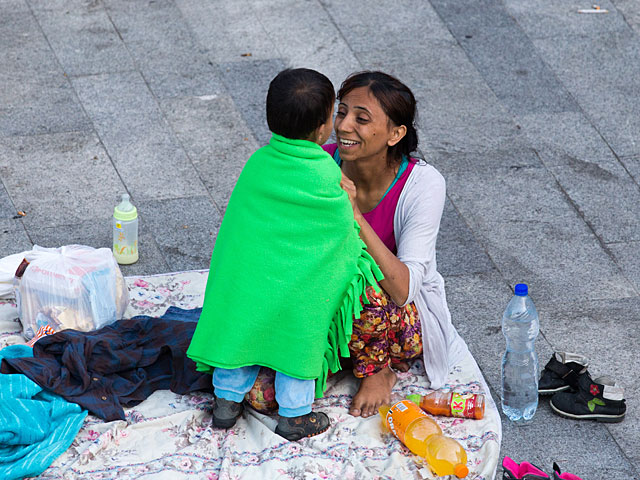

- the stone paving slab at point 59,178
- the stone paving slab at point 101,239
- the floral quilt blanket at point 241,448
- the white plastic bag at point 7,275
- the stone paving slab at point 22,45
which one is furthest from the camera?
the stone paving slab at point 22,45

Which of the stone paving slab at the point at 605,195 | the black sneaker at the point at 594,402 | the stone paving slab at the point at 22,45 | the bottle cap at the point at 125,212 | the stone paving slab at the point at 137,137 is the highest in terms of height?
the bottle cap at the point at 125,212

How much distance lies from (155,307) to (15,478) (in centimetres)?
127

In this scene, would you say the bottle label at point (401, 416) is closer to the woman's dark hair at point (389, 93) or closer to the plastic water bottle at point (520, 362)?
the plastic water bottle at point (520, 362)

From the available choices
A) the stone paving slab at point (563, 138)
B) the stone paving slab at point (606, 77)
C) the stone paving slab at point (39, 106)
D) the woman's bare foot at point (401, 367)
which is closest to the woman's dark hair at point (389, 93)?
the woman's bare foot at point (401, 367)

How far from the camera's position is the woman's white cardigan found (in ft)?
14.2

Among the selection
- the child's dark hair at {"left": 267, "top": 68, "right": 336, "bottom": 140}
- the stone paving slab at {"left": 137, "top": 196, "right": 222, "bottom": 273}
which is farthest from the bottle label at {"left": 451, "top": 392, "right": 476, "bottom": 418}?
the stone paving slab at {"left": 137, "top": 196, "right": 222, "bottom": 273}

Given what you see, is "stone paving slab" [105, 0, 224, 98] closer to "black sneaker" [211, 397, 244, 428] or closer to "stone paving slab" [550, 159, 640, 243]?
"stone paving slab" [550, 159, 640, 243]

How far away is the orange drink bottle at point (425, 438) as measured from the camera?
4.00 meters

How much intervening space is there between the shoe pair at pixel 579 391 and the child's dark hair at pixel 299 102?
1.67m

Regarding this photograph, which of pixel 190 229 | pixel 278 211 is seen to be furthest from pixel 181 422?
pixel 190 229

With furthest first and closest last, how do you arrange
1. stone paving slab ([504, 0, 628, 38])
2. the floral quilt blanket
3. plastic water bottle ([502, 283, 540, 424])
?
stone paving slab ([504, 0, 628, 38])
plastic water bottle ([502, 283, 540, 424])
the floral quilt blanket

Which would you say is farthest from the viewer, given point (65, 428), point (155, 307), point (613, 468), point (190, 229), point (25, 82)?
point (25, 82)

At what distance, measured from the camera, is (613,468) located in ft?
14.1

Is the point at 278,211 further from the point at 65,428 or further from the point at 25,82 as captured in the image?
the point at 25,82
